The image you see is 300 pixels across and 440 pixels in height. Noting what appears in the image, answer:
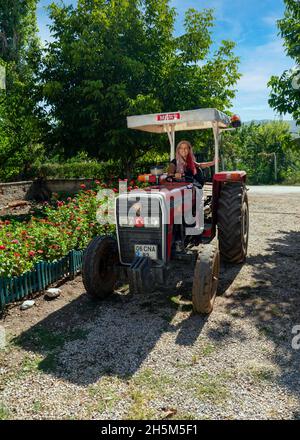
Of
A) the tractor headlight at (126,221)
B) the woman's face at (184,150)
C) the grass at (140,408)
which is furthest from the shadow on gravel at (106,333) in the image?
the woman's face at (184,150)

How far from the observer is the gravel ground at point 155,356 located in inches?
113

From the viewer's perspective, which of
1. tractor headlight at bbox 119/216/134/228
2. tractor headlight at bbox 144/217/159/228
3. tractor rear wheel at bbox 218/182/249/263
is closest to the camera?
tractor headlight at bbox 144/217/159/228

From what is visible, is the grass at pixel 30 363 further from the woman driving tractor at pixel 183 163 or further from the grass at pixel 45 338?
the woman driving tractor at pixel 183 163

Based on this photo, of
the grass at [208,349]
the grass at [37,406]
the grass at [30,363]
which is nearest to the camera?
the grass at [37,406]

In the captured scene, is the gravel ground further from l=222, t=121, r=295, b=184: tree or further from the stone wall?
l=222, t=121, r=295, b=184: tree

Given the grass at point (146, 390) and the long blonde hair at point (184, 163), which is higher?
the long blonde hair at point (184, 163)

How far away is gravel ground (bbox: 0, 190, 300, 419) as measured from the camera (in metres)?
2.87

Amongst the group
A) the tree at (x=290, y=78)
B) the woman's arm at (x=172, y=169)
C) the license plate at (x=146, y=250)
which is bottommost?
the license plate at (x=146, y=250)

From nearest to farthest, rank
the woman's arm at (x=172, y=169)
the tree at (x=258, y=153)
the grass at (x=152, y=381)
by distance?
the grass at (x=152, y=381) → the woman's arm at (x=172, y=169) → the tree at (x=258, y=153)

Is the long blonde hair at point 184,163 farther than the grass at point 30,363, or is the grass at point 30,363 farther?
the long blonde hair at point 184,163

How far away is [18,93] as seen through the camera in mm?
12500

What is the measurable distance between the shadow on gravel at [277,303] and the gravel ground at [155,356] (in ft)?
0.05

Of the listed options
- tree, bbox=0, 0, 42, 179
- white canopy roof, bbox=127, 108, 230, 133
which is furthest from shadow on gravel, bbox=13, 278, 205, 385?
tree, bbox=0, 0, 42, 179

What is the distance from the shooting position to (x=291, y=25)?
295 inches
